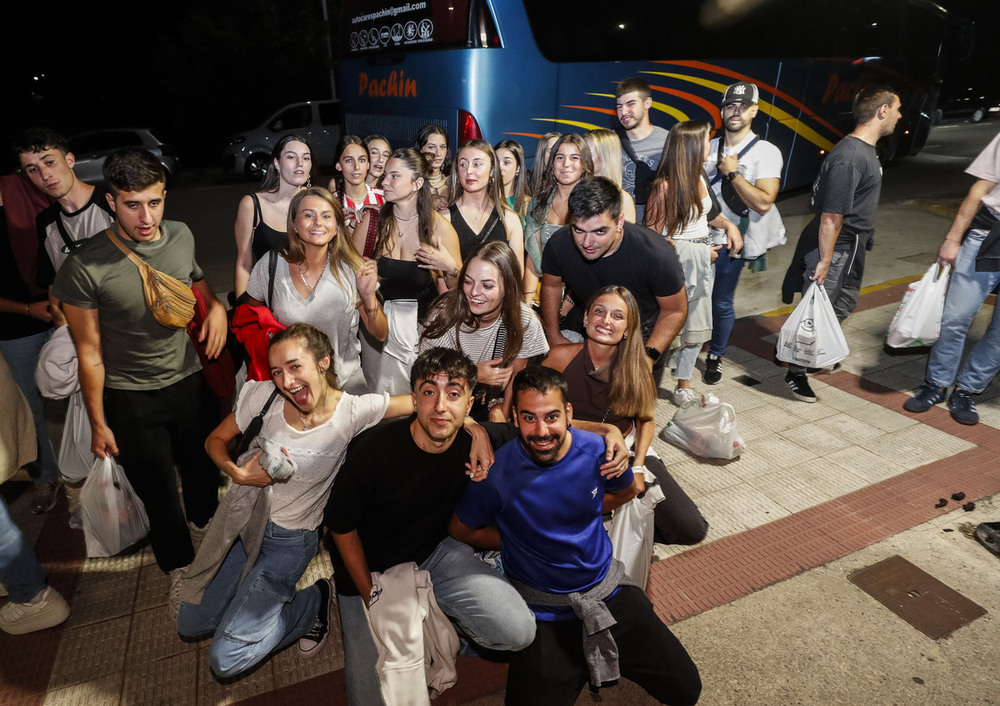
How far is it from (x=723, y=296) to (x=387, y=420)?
3.60 metres

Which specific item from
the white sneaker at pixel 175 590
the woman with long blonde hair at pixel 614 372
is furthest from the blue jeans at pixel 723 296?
the white sneaker at pixel 175 590

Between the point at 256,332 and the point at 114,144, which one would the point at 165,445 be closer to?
the point at 256,332

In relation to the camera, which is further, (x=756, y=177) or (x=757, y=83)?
(x=757, y=83)

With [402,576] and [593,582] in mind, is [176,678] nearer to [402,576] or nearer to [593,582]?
[402,576]

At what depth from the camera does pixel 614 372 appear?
340cm

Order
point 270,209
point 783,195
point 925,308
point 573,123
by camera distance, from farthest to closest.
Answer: point 783,195 < point 573,123 < point 925,308 < point 270,209

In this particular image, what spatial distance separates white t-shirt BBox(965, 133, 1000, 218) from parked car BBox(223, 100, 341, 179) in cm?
1475

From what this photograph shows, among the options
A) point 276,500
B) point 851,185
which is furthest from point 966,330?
point 276,500

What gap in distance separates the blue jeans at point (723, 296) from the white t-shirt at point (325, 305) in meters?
3.19

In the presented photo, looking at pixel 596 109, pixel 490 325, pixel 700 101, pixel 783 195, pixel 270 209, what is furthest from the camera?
pixel 783 195

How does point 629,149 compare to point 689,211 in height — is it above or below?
above

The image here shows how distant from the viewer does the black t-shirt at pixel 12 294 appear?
3584 millimetres

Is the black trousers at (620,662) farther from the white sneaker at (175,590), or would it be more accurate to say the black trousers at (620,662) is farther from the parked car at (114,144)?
the parked car at (114,144)

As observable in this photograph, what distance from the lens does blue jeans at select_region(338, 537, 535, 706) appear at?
272 cm
